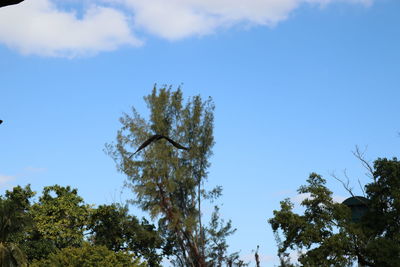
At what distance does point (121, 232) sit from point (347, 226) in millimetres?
Result: 18488

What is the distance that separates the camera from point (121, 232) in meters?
42.0

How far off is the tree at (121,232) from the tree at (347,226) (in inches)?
513

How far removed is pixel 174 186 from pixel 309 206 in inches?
449

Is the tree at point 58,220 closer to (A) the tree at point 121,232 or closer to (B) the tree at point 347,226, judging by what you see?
(A) the tree at point 121,232

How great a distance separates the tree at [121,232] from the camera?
41406mm

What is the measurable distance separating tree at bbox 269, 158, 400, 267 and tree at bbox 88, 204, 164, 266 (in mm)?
13036

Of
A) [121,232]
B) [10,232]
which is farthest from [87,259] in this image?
[121,232]

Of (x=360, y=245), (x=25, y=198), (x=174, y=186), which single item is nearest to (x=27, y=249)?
(x=25, y=198)

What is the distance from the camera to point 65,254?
34094mm

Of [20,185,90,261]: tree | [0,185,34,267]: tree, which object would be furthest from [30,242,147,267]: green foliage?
[20,185,90,261]: tree

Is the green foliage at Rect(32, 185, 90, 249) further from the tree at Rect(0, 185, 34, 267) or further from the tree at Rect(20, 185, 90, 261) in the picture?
the tree at Rect(0, 185, 34, 267)

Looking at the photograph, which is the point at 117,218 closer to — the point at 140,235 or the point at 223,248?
the point at 140,235

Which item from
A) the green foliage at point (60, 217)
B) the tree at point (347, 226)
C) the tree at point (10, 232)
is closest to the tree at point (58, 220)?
the green foliage at point (60, 217)

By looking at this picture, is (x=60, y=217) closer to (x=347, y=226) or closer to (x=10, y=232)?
(x=10, y=232)
